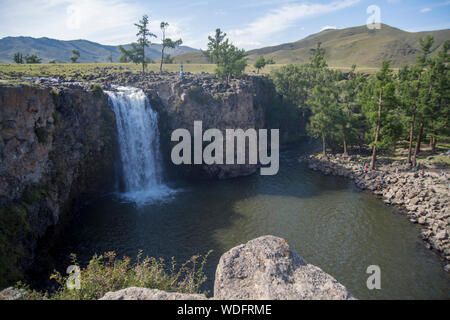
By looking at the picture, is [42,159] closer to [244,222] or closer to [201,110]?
[244,222]

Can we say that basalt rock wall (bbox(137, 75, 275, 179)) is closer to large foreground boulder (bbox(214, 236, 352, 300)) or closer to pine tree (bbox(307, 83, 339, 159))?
pine tree (bbox(307, 83, 339, 159))

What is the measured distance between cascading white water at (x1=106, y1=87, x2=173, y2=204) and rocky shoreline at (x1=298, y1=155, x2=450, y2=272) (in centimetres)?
2618

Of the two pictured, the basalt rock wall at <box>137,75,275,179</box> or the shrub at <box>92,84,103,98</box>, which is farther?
the basalt rock wall at <box>137,75,275,179</box>

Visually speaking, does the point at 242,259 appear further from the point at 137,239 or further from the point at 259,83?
the point at 259,83

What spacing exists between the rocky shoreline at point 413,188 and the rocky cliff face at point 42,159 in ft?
109

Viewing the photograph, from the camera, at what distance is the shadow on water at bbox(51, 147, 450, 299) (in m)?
23.1

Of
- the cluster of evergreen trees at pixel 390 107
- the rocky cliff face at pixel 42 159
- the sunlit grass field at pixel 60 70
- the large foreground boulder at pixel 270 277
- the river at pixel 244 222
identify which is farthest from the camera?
the sunlit grass field at pixel 60 70

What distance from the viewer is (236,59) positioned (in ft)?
196

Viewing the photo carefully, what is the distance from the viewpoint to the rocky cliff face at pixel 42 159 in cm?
2109

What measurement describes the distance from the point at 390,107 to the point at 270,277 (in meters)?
41.4

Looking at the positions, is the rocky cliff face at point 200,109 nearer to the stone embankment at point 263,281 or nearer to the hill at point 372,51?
the stone embankment at point 263,281

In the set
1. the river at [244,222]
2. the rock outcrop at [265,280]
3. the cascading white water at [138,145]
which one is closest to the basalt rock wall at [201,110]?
the river at [244,222]

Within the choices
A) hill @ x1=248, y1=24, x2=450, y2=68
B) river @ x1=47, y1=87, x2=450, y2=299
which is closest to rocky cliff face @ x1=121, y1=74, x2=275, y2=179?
river @ x1=47, y1=87, x2=450, y2=299
